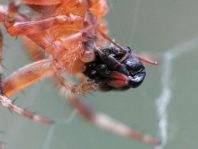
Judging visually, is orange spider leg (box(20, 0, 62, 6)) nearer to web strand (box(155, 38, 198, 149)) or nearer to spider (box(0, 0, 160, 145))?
spider (box(0, 0, 160, 145))

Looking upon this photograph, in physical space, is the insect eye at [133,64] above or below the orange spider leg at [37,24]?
below

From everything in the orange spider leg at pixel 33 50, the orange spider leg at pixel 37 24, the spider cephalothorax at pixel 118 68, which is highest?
the orange spider leg at pixel 37 24

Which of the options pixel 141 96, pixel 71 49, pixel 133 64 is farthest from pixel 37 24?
pixel 141 96

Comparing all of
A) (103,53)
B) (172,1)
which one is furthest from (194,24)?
(103,53)

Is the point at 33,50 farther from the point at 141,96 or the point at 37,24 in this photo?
the point at 141,96

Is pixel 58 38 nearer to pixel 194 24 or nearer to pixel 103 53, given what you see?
pixel 103 53

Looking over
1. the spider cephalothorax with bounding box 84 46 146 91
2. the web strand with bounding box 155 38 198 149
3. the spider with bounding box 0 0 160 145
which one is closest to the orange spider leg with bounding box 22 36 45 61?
the spider with bounding box 0 0 160 145

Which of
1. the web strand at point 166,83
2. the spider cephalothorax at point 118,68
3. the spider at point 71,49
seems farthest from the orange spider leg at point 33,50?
the web strand at point 166,83

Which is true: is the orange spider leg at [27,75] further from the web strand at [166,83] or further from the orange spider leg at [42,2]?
the web strand at [166,83]
